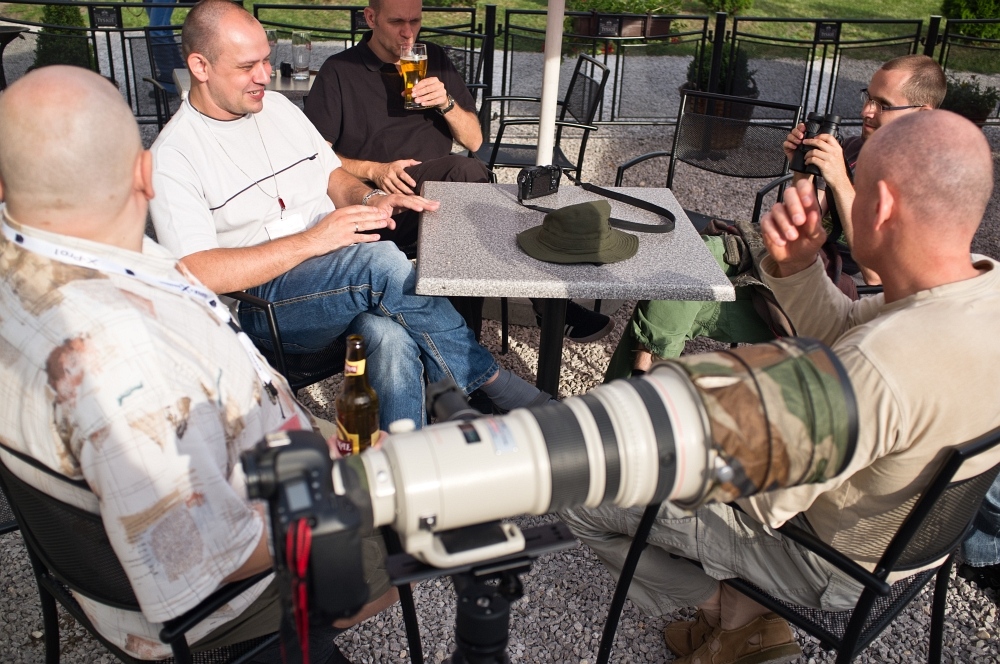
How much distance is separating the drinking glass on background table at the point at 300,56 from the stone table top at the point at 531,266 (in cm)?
290

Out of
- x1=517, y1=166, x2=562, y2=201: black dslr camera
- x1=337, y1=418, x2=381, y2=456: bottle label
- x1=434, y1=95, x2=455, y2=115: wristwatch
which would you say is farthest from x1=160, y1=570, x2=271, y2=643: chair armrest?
x1=434, y1=95, x2=455, y2=115: wristwatch

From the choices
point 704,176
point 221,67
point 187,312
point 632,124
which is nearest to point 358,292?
point 221,67

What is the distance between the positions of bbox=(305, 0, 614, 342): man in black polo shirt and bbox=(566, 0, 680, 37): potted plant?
4.48 m

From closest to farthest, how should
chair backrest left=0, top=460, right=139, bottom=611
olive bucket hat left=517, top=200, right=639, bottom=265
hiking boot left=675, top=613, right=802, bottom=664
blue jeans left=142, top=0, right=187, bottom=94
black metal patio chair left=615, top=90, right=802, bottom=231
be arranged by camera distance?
chair backrest left=0, top=460, right=139, bottom=611 → hiking boot left=675, top=613, right=802, bottom=664 → olive bucket hat left=517, top=200, right=639, bottom=265 → black metal patio chair left=615, top=90, right=802, bottom=231 → blue jeans left=142, top=0, right=187, bottom=94

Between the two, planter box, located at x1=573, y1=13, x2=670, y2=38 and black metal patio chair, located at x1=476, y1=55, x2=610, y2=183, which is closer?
black metal patio chair, located at x1=476, y1=55, x2=610, y2=183

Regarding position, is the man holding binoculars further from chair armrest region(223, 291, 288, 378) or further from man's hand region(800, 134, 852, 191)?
chair armrest region(223, 291, 288, 378)

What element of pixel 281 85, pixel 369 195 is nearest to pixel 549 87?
pixel 369 195

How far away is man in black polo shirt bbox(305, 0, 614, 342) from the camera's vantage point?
375cm

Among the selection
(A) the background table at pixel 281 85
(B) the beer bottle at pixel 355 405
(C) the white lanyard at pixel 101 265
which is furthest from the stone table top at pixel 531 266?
(A) the background table at pixel 281 85

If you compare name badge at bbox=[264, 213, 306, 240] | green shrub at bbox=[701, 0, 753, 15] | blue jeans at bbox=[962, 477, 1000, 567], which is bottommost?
blue jeans at bbox=[962, 477, 1000, 567]

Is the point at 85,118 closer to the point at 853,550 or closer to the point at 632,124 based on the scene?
the point at 853,550

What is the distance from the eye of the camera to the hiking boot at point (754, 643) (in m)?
2.33

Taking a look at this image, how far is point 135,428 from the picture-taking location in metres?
1.45

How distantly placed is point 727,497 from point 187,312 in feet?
3.61
